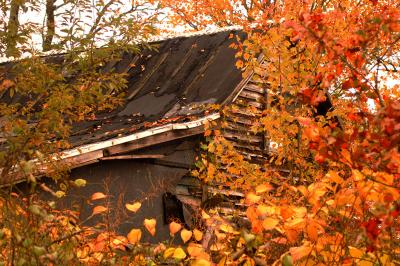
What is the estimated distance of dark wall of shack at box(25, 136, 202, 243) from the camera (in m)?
11.8

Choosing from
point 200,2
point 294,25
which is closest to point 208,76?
point 294,25

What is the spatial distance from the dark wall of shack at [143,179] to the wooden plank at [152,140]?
1.30 feet

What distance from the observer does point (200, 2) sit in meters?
29.8

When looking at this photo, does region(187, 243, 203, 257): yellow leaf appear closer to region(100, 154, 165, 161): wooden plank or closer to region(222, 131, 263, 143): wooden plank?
region(100, 154, 165, 161): wooden plank

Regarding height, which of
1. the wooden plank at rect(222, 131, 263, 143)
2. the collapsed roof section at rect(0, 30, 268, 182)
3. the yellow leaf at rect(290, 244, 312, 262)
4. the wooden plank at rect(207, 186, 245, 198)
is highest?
the collapsed roof section at rect(0, 30, 268, 182)

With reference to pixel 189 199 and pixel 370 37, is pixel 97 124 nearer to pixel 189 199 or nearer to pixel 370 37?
pixel 189 199

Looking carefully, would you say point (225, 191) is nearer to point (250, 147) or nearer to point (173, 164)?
point (250, 147)

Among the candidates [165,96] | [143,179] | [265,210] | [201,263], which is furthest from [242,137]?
[201,263]

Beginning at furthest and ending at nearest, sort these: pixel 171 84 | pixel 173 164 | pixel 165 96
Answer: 1. pixel 171 84
2. pixel 165 96
3. pixel 173 164

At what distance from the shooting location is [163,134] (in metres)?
12.2

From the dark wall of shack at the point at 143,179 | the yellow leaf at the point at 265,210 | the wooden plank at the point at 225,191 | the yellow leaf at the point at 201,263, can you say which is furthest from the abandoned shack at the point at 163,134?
the yellow leaf at the point at 201,263

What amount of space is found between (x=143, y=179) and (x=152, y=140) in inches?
32.2

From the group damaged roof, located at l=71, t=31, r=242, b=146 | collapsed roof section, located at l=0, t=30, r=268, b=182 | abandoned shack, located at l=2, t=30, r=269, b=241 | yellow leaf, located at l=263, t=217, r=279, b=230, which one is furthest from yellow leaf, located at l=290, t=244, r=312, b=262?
damaged roof, located at l=71, t=31, r=242, b=146

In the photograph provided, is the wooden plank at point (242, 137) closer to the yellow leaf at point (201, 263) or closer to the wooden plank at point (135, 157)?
the wooden plank at point (135, 157)
